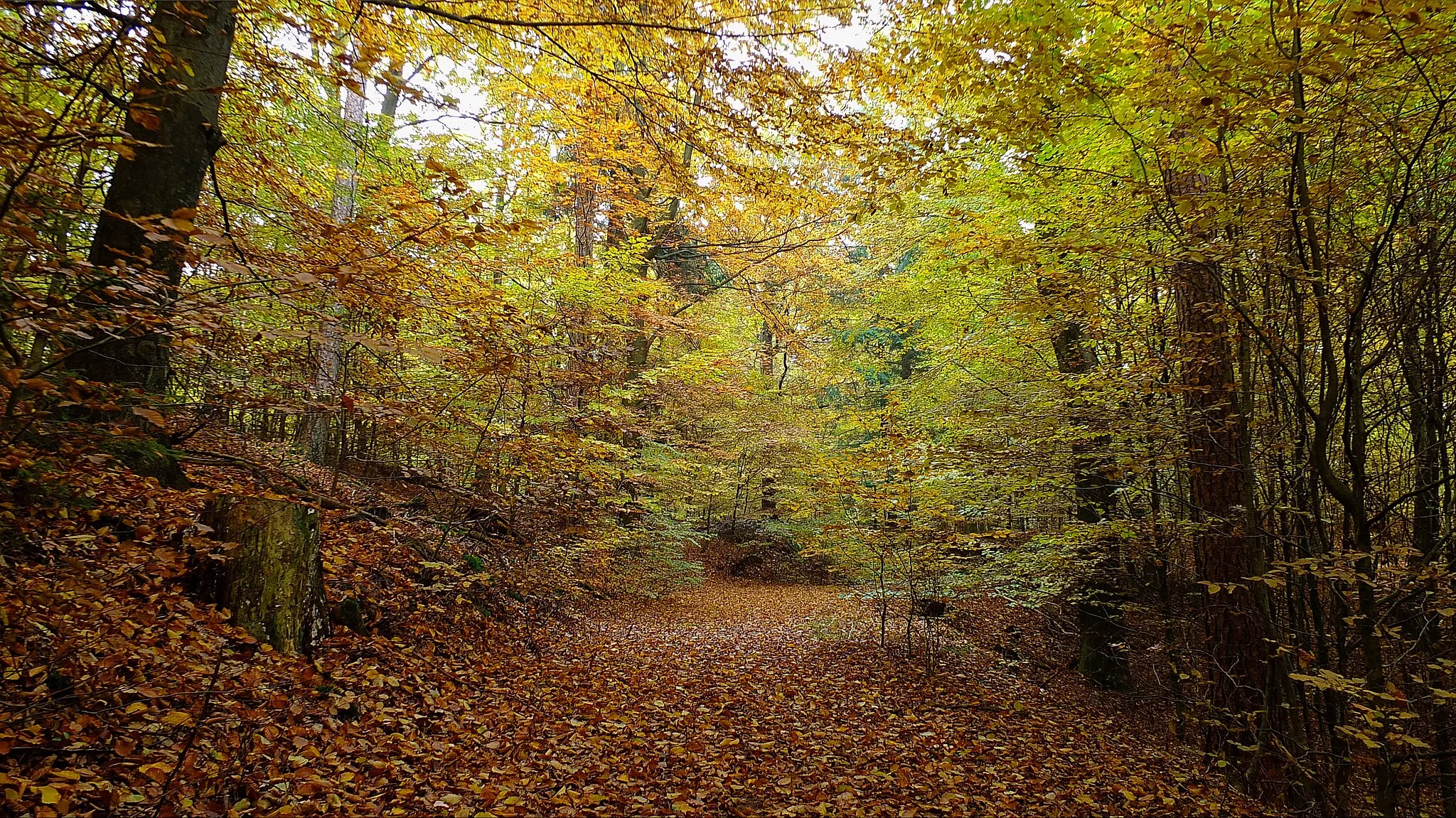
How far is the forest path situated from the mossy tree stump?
1705 millimetres

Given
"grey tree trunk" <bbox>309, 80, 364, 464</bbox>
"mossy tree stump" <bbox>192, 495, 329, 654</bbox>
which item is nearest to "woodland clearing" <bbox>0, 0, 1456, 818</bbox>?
"mossy tree stump" <bbox>192, 495, 329, 654</bbox>

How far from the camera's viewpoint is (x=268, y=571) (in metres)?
4.68

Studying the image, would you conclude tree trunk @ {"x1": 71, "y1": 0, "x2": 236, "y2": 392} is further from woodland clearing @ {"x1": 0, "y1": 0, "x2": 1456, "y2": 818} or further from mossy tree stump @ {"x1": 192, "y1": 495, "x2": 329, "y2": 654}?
mossy tree stump @ {"x1": 192, "y1": 495, "x2": 329, "y2": 654}

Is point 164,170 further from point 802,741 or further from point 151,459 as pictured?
point 802,741

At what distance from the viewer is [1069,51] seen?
5641mm

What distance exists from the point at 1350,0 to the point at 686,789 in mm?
6512

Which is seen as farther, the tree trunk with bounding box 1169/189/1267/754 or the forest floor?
the tree trunk with bounding box 1169/189/1267/754

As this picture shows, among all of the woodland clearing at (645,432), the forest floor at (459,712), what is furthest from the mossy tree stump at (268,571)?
the forest floor at (459,712)

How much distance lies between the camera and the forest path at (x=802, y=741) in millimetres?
4562

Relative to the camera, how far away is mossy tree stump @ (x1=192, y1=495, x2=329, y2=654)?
4.51 meters

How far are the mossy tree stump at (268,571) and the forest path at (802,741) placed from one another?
67.1 inches

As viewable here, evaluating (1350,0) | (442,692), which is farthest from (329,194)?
(1350,0)

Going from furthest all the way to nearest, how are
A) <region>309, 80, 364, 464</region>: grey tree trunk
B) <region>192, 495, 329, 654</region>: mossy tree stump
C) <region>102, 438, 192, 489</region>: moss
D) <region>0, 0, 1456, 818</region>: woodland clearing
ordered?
1. <region>309, 80, 364, 464</region>: grey tree trunk
2. <region>102, 438, 192, 489</region>: moss
3. <region>192, 495, 329, 654</region>: mossy tree stump
4. <region>0, 0, 1456, 818</region>: woodland clearing

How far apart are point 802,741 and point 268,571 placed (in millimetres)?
4770
